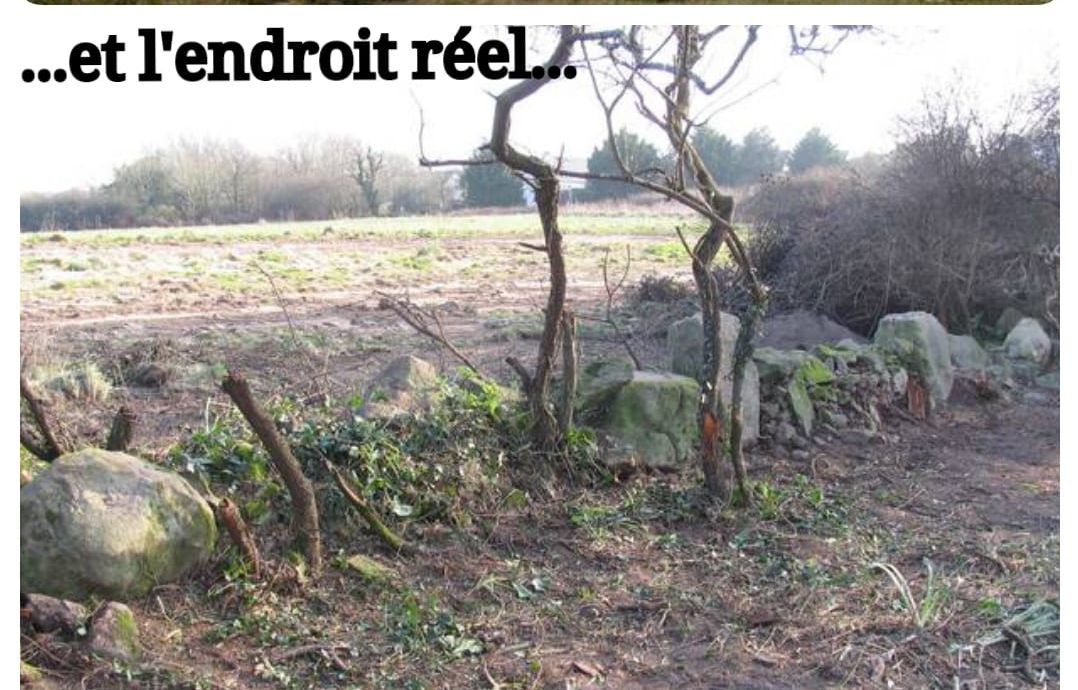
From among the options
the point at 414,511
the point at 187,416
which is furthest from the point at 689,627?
the point at 187,416

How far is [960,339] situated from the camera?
9.02 metres

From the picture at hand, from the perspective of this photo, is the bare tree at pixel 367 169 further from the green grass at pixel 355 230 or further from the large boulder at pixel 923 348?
the large boulder at pixel 923 348

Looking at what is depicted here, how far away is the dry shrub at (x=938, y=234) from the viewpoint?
9539 mm

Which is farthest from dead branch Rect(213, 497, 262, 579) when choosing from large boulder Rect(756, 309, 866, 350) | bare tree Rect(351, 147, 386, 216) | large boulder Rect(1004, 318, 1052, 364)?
large boulder Rect(1004, 318, 1052, 364)

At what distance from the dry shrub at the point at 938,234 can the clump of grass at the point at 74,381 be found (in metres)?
6.15

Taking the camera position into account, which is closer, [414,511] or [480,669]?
[480,669]

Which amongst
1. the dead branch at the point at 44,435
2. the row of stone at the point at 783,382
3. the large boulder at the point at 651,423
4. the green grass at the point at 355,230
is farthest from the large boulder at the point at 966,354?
the dead branch at the point at 44,435

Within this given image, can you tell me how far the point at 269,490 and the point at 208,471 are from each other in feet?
0.92

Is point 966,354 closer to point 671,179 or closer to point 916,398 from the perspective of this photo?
point 916,398

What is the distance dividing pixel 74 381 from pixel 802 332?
19.5ft

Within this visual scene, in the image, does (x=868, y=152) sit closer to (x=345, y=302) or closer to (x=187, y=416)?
(x=345, y=302)

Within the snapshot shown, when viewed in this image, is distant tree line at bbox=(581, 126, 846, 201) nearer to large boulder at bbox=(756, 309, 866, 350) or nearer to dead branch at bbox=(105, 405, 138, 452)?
large boulder at bbox=(756, 309, 866, 350)

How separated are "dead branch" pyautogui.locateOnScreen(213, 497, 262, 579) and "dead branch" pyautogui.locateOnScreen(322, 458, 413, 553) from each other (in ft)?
1.50

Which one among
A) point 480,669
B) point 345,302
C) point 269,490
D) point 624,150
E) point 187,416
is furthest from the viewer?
point 345,302
